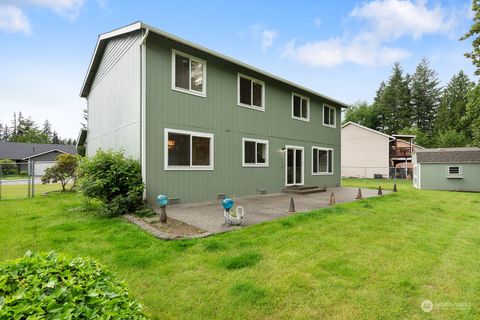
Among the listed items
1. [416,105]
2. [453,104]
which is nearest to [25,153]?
[416,105]

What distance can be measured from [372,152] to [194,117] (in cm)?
2523

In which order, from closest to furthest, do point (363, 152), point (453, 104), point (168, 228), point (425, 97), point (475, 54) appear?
point (168, 228)
point (475, 54)
point (363, 152)
point (453, 104)
point (425, 97)

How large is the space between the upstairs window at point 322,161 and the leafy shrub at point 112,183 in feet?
32.8

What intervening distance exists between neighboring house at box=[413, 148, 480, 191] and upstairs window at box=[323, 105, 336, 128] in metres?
8.38

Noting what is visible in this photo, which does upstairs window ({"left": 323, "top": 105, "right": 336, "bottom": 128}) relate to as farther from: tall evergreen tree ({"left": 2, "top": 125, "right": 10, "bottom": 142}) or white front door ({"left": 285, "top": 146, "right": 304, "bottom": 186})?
tall evergreen tree ({"left": 2, "top": 125, "right": 10, "bottom": 142})

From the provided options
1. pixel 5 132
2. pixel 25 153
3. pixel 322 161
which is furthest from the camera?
pixel 5 132

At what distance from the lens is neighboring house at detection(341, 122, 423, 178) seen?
27.1 m

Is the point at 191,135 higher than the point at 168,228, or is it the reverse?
the point at 191,135

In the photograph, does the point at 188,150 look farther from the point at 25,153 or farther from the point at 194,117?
the point at 25,153

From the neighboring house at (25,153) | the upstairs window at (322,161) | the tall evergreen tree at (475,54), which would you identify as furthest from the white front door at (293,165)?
the neighboring house at (25,153)

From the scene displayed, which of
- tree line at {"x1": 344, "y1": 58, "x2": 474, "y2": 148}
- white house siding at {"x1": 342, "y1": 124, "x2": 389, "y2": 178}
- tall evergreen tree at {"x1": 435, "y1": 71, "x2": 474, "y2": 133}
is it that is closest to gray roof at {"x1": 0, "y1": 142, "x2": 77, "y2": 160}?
white house siding at {"x1": 342, "y1": 124, "x2": 389, "y2": 178}

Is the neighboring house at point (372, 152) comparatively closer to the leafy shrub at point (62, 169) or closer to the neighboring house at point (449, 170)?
the neighboring house at point (449, 170)

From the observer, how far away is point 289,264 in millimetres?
3730

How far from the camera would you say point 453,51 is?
16.1 meters
